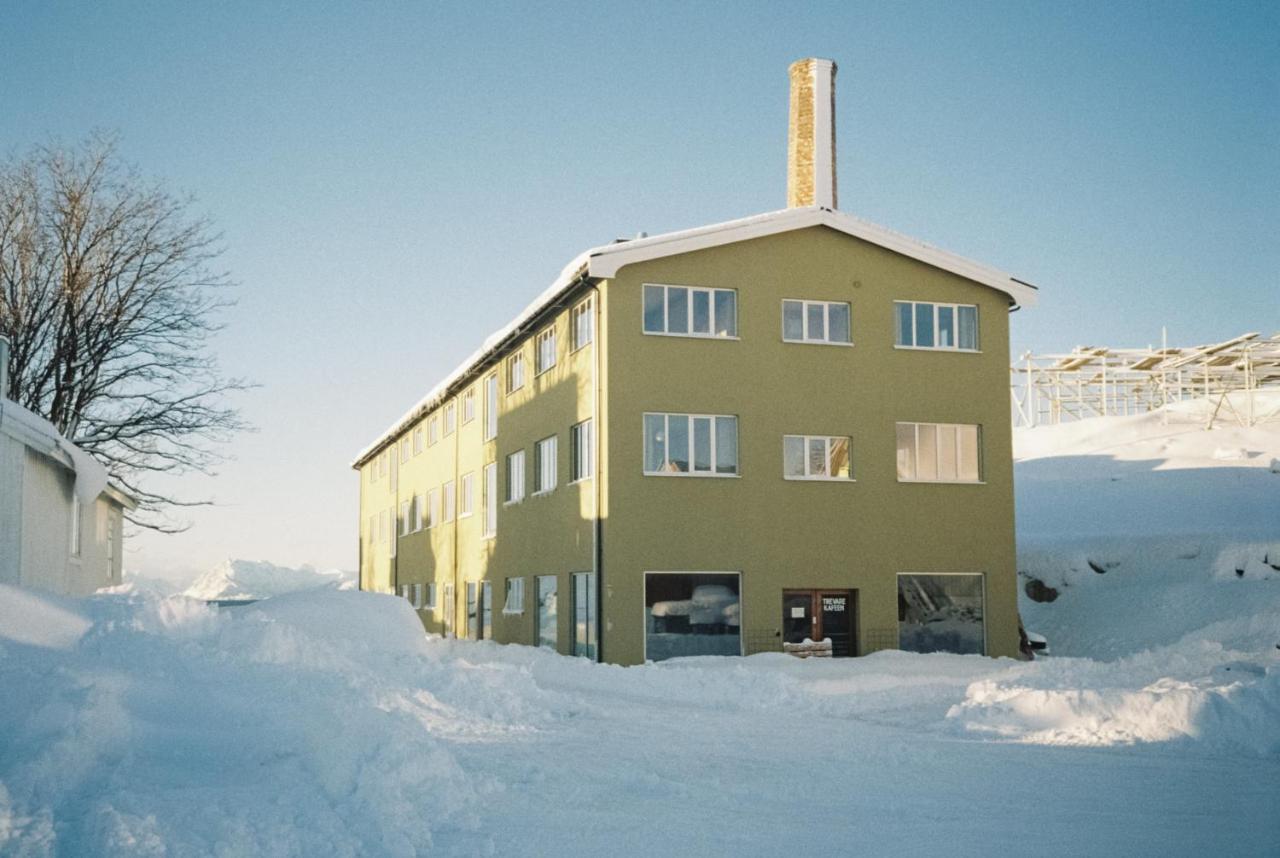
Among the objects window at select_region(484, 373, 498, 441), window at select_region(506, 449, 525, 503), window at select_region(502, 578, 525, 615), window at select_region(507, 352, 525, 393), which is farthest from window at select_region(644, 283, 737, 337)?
window at select_region(484, 373, 498, 441)

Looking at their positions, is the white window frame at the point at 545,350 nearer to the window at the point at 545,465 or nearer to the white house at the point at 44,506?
the window at the point at 545,465

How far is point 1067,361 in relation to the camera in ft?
177

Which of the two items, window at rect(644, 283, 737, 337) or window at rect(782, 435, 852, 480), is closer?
window at rect(644, 283, 737, 337)

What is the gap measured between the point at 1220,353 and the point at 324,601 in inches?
1600

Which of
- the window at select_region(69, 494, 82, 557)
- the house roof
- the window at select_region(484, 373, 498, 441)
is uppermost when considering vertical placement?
the house roof

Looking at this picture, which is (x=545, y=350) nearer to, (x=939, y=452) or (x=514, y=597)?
(x=514, y=597)

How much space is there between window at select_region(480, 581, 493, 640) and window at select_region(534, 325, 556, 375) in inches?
274

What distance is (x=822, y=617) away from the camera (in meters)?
24.5

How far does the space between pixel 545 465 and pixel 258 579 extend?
64.5 meters

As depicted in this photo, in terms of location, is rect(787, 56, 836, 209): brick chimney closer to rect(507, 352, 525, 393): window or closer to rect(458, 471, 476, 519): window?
rect(507, 352, 525, 393): window

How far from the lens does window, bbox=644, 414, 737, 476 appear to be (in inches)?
949

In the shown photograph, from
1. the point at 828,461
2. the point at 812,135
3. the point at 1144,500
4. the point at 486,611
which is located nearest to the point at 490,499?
the point at 486,611

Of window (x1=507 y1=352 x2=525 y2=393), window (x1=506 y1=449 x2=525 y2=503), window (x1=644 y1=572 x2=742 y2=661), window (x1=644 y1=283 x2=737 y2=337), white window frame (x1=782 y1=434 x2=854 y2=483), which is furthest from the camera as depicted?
window (x1=507 y1=352 x2=525 y2=393)

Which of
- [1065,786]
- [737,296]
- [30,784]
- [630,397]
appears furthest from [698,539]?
[30,784]
